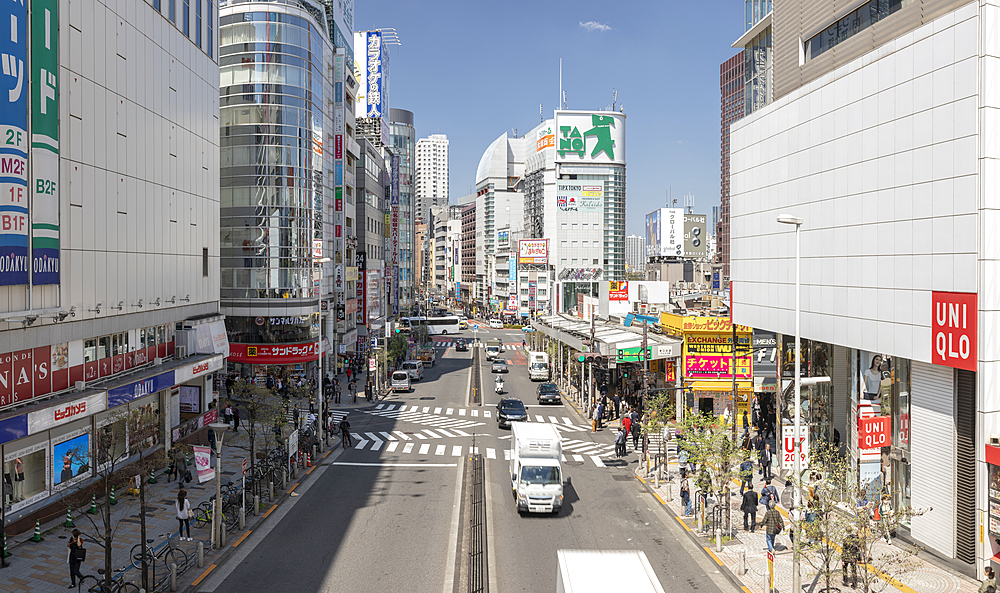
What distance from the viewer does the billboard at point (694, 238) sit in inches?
7111

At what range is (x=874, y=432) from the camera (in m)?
22.0

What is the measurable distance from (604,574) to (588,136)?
133832 millimetres

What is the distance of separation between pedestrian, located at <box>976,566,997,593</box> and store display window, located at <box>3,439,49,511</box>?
28348mm

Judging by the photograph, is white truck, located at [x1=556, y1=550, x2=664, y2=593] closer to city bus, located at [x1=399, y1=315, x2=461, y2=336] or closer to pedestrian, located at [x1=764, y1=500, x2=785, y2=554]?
pedestrian, located at [x1=764, y1=500, x2=785, y2=554]

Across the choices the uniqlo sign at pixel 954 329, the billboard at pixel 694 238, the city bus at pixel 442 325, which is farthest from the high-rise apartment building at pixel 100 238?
the billboard at pixel 694 238

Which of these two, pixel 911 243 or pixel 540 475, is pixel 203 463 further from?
pixel 911 243

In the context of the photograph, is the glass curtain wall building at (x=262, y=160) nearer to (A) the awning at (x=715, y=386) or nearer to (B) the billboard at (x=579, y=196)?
Answer: (A) the awning at (x=715, y=386)

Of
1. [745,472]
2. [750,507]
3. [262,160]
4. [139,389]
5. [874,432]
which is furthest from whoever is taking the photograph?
[262,160]

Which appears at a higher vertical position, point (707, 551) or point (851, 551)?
point (851, 551)

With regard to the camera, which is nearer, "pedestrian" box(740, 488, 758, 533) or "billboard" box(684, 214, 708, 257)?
"pedestrian" box(740, 488, 758, 533)

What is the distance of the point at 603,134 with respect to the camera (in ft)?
458

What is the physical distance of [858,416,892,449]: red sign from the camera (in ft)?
71.5

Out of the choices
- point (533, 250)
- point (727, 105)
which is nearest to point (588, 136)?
point (533, 250)

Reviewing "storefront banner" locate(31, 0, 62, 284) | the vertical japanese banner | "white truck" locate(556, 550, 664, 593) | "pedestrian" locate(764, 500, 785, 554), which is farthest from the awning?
the vertical japanese banner
